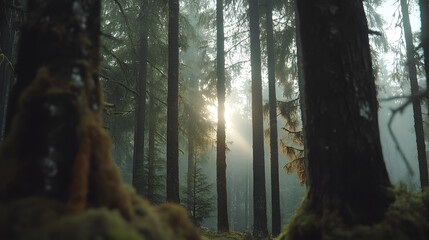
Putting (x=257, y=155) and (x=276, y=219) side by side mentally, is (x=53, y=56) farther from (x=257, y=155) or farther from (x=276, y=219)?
(x=276, y=219)

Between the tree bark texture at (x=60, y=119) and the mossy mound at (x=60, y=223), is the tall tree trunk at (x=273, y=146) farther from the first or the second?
the mossy mound at (x=60, y=223)

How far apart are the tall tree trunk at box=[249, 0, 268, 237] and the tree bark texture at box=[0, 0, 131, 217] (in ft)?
31.0

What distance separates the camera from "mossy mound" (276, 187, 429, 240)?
2377 millimetres

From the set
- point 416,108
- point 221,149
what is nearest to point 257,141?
point 221,149

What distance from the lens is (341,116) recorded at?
9.37 ft

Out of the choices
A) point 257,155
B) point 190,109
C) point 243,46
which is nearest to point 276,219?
point 257,155

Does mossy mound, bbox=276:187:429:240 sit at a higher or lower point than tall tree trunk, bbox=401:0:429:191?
lower

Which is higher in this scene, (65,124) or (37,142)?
(65,124)

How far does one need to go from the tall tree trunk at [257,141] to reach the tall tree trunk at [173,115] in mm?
3701

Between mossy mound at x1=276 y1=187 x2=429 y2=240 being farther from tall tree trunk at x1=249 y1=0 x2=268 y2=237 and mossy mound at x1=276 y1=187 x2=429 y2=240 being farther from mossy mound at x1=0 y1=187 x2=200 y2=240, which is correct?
tall tree trunk at x1=249 y1=0 x2=268 y2=237

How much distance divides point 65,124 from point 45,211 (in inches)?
21.7

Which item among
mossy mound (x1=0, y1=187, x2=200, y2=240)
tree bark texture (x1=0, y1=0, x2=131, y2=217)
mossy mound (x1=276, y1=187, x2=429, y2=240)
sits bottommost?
mossy mound (x1=276, y1=187, x2=429, y2=240)

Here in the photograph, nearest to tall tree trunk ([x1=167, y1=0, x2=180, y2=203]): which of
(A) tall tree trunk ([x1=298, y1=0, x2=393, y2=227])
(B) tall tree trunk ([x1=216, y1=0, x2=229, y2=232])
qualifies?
(B) tall tree trunk ([x1=216, y1=0, x2=229, y2=232])

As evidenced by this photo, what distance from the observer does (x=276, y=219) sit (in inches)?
456
